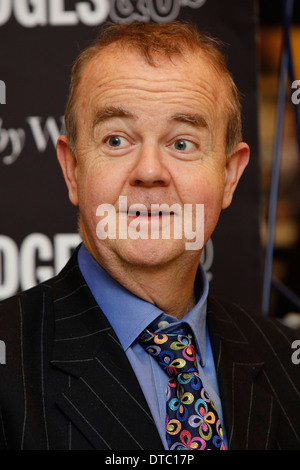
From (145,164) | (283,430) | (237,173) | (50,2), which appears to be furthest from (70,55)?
(283,430)

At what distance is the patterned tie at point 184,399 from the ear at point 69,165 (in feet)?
1.29

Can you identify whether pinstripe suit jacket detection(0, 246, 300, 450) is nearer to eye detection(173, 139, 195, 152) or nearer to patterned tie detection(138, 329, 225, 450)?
patterned tie detection(138, 329, 225, 450)

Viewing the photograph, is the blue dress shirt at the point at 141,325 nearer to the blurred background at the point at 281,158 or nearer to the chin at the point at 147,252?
the chin at the point at 147,252

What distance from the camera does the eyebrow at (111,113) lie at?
1.63 meters

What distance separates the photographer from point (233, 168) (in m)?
1.88

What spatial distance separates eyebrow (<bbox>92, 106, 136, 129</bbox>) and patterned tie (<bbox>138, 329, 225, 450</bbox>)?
477 mm

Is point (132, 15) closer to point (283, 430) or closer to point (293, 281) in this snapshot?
point (293, 281)

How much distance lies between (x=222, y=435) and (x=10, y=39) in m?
1.64

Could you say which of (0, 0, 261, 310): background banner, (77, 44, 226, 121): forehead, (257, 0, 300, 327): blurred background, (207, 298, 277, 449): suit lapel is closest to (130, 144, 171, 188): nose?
(77, 44, 226, 121): forehead

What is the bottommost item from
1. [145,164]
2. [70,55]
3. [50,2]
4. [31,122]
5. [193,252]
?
[193,252]

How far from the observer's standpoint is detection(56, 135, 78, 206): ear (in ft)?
5.92

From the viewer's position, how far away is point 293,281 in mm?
2949

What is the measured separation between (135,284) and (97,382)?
0.25m

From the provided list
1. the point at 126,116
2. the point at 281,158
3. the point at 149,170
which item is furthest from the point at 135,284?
the point at 281,158
